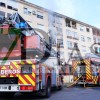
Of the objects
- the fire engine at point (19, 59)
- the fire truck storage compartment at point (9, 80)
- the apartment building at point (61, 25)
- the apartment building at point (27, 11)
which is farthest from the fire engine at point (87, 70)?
the apartment building at point (27, 11)

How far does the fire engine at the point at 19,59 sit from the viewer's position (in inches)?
414

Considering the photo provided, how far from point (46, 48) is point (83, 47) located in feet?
128

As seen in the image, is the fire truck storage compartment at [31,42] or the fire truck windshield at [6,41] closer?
the fire truck windshield at [6,41]

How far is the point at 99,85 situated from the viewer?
22781 mm

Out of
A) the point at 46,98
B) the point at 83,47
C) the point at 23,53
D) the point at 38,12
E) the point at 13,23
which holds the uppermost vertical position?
the point at 38,12

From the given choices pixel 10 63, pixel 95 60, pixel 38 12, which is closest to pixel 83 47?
pixel 38 12

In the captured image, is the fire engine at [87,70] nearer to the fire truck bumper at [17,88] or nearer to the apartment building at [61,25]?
the apartment building at [61,25]

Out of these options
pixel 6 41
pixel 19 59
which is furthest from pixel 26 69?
pixel 6 41

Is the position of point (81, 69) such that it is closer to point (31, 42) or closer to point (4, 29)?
point (31, 42)

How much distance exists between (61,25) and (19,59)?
35.0m

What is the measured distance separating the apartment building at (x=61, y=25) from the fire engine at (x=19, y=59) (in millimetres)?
19344

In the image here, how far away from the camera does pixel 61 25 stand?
45469 millimetres

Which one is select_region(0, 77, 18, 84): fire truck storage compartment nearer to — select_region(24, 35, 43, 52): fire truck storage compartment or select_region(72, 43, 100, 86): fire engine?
select_region(24, 35, 43, 52): fire truck storage compartment

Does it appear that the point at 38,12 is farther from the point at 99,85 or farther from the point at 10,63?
the point at 10,63
